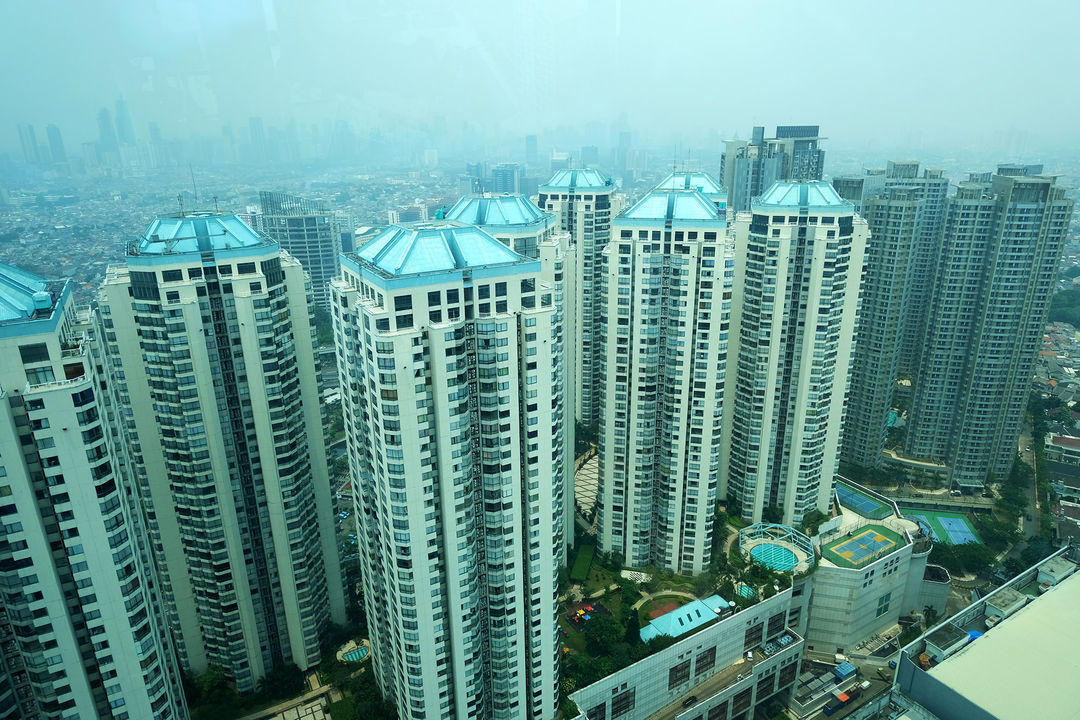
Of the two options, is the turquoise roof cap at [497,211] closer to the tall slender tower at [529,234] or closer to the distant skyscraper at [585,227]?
the tall slender tower at [529,234]

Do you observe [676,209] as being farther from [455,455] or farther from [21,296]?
[21,296]

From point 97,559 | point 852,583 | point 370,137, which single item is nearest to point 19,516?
point 97,559

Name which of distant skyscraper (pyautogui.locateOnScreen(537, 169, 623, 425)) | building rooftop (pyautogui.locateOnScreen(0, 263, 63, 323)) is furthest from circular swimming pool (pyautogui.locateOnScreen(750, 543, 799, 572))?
building rooftop (pyautogui.locateOnScreen(0, 263, 63, 323))

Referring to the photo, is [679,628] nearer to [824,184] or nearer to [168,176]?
[824,184]

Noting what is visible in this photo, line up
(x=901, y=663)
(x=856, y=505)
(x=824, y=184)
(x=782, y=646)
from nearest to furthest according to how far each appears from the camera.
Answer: (x=901, y=663) < (x=782, y=646) < (x=824, y=184) < (x=856, y=505)

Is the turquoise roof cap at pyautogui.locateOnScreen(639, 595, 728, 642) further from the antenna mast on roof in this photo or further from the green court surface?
the antenna mast on roof

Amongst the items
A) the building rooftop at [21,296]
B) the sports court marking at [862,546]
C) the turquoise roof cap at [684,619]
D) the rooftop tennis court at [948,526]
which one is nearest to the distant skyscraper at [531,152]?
the sports court marking at [862,546]
